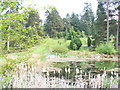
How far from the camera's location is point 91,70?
2.54 m

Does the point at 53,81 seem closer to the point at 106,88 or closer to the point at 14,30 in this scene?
the point at 106,88

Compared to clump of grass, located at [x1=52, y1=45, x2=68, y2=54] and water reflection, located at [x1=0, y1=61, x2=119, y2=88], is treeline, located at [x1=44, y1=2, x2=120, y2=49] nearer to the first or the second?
clump of grass, located at [x1=52, y1=45, x2=68, y2=54]

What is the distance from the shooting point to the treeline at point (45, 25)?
1.12m

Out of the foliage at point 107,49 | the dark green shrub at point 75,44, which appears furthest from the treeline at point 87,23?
the foliage at point 107,49

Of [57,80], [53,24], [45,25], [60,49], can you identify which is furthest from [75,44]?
[57,80]

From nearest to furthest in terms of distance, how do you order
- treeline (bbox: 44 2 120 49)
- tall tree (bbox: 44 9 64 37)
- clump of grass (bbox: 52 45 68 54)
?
tall tree (bbox: 44 9 64 37) < treeline (bbox: 44 2 120 49) < clump of grass (bbox: 52 45 68 54)

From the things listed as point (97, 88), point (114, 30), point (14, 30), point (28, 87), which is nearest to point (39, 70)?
point (28, 87)

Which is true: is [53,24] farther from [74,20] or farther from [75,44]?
[75,44]

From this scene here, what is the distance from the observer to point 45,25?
8.04ft

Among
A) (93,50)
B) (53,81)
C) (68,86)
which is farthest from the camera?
(93,50)

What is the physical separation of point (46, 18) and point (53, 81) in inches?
35.1

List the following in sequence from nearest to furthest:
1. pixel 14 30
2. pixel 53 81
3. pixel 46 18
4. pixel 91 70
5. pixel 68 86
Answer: pixel 14 30 → pixel 68 86 → pixel 53 81 → pixel 46 18 → pixel 91 70

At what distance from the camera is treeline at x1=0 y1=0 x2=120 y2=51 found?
1.12 metres

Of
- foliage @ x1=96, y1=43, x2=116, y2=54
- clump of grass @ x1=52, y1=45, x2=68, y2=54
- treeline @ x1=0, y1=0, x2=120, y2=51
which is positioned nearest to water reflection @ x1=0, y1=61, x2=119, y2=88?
treeline @ x1=0, y1=0, x2=120, y2=51
